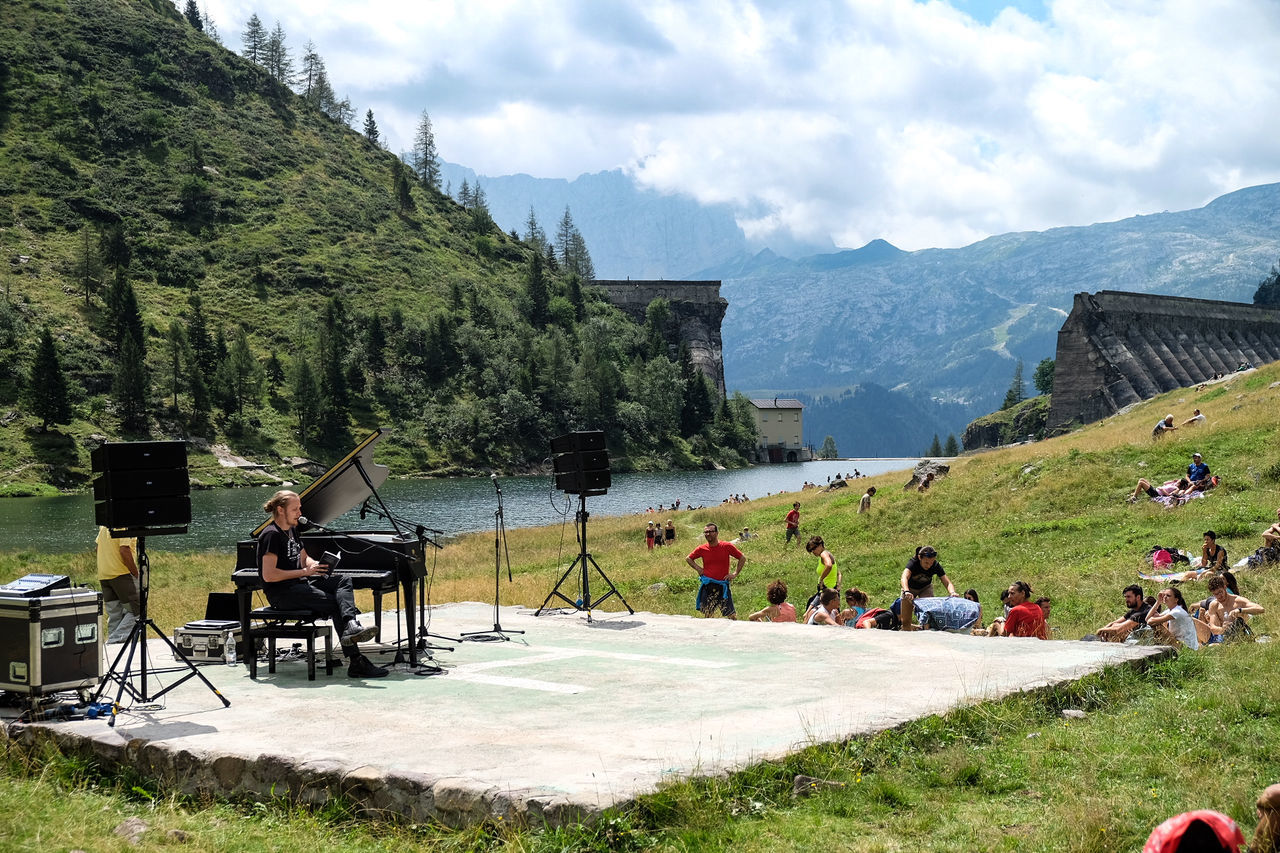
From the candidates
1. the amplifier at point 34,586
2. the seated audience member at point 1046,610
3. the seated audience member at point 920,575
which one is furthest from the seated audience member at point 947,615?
the amplifier at point 34,586

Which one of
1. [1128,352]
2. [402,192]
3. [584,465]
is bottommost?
[584,465]

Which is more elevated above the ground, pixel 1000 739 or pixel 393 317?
pixel 393 317

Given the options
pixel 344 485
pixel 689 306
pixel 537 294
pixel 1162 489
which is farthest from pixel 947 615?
pixel 689 306

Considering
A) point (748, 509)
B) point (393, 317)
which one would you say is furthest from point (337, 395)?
point (748, 509)

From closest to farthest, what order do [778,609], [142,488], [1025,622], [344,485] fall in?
1. [142,488]
2. [344,485]
3. [1025,622]
4. [778,609]

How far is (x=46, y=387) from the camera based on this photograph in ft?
294

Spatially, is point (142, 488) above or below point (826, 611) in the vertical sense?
above

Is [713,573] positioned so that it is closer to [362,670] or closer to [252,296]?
[362,670]

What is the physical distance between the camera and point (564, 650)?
12.5m

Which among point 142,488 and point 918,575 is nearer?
point 142,488

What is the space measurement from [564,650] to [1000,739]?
18.9 feet

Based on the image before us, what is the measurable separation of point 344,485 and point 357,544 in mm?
822

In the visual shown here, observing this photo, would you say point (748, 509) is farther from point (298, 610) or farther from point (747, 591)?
point (298, 610)

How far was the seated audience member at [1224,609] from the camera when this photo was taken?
43.3 feet
